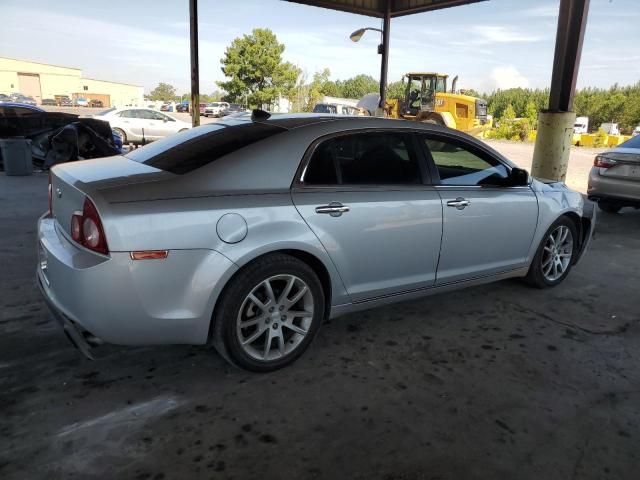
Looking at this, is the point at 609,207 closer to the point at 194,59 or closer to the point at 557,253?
the point at 557,253

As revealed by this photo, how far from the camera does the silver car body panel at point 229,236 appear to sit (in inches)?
97.8

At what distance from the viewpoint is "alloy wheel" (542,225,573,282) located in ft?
15.0

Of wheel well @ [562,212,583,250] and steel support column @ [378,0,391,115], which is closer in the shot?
wheel well @ [562,212,583,250]

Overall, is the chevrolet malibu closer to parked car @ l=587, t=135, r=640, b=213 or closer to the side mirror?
the side mirror

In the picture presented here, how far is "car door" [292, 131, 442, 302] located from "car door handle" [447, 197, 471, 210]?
0.40ft

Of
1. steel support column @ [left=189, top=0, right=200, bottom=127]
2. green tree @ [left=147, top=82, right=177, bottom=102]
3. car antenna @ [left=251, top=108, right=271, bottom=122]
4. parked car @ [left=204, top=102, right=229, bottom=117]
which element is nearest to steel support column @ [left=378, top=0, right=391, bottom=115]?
steel support column @ [left=189, top=0, right=200, bottom=127]

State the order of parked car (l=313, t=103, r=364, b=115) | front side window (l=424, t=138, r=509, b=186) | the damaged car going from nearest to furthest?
front side window (l=424, t=138, r=509, b=186) < the damaged car < parked car (l=313, t=103, r=364, b=115)

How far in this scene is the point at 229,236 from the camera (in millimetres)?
2668

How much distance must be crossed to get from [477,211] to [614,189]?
5.16 m

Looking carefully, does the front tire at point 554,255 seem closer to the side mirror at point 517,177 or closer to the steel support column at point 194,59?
the side mirror at point 517,177

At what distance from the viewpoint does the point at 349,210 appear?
10.2 ft

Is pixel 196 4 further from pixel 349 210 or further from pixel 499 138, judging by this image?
pixel 499 138

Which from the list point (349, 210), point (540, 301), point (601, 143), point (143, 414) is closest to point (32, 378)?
point (143, 414)

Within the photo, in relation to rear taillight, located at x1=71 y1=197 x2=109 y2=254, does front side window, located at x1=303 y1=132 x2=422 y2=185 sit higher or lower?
higher
